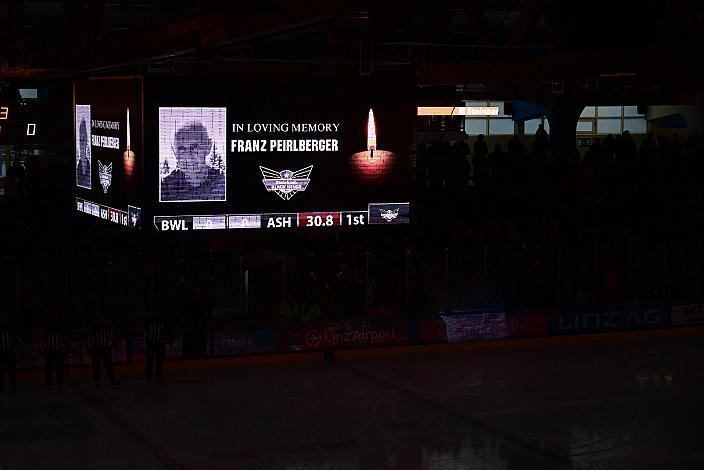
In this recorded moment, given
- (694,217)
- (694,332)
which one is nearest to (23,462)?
(694,332)

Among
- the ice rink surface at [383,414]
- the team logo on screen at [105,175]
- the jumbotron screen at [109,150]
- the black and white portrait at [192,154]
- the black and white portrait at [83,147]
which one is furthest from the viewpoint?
the black and white portrait at [83,147]

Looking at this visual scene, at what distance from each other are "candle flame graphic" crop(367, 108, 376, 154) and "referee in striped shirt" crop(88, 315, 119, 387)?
18.7 ft

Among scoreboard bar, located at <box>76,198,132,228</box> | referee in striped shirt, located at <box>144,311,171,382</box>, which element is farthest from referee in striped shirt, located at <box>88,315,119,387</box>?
scoreboard bar, located at <box>76,198,132,228</box>

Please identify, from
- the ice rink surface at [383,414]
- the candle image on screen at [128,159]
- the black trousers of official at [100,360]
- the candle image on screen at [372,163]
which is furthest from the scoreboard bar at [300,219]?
the ice rink surface at [383,414]

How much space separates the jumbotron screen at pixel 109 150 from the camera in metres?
18.1

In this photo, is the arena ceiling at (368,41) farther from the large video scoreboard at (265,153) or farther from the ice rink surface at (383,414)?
the ice rink surface at (383,414)

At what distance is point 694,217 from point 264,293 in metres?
11.7

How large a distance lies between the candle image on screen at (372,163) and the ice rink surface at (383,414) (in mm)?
3777

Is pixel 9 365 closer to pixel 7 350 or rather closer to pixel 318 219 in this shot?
pixel 7 350

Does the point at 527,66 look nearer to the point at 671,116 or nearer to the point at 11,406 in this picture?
the point at 11,406

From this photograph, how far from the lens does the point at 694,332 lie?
27641 mm

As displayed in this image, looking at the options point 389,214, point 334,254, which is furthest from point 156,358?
point 389,214

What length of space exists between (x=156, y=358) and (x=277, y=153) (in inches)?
201

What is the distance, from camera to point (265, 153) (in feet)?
61.2
